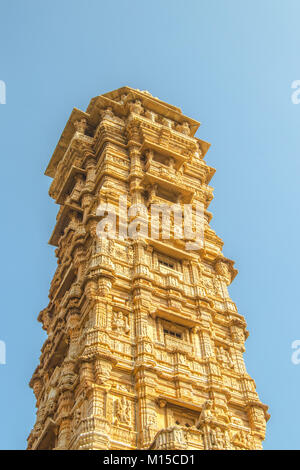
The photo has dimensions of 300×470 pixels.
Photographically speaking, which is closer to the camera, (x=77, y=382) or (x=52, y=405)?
(x=77, y=382)

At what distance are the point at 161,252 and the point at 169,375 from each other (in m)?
8.11

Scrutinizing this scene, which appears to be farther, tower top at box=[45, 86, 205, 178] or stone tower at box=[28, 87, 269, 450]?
tower top at box=[45, 86, 205, 178]

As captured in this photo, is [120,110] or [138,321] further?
[120,110]

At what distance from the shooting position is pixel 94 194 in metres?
35.8

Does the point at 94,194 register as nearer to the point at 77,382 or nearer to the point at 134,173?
the point at 134,173

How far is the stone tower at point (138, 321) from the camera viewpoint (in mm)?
22016

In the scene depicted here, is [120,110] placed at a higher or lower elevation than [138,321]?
higher

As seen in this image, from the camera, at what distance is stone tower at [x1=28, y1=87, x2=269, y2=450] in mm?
22016

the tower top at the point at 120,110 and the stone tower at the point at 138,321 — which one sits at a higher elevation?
the tower top at the point at 120,110

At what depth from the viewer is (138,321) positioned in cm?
2570
